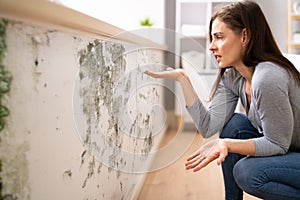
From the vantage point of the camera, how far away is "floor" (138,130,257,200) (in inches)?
73.7

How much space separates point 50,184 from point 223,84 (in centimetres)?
94

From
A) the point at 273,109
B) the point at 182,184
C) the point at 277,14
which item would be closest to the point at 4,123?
the point at 273,109

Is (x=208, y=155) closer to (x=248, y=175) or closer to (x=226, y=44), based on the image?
(x=248, y=175)

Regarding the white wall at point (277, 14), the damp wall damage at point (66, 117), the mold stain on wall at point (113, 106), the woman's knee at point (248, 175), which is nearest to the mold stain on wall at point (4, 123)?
the damp wall damage at point (66, 117)

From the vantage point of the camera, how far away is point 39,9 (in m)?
0.60

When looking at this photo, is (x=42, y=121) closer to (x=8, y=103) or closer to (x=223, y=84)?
(x=8, y=103)

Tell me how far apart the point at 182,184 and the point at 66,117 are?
136 centimetres

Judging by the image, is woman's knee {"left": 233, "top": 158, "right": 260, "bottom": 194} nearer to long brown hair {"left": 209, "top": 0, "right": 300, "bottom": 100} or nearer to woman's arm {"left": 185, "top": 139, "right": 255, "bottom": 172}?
woman's arm {"left": 185, "top": 139, "right": 255, "bottom": 172}

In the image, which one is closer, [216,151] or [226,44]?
[216,151]

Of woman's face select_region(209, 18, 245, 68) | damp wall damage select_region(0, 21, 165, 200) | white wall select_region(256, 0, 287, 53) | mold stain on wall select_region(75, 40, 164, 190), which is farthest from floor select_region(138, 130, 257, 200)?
white wall select_region(256, 0, 287, 53)

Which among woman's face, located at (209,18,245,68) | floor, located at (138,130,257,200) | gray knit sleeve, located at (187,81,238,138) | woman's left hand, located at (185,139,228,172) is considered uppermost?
woman's face, located at (209,18,245,68)

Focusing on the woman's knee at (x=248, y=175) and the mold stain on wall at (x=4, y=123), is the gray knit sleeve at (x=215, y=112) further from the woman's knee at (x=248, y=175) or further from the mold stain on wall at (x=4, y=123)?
the mold stain on wall at (x=4, y=123)

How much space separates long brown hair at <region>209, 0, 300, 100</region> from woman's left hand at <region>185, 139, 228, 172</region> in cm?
33

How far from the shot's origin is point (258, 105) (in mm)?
1182
